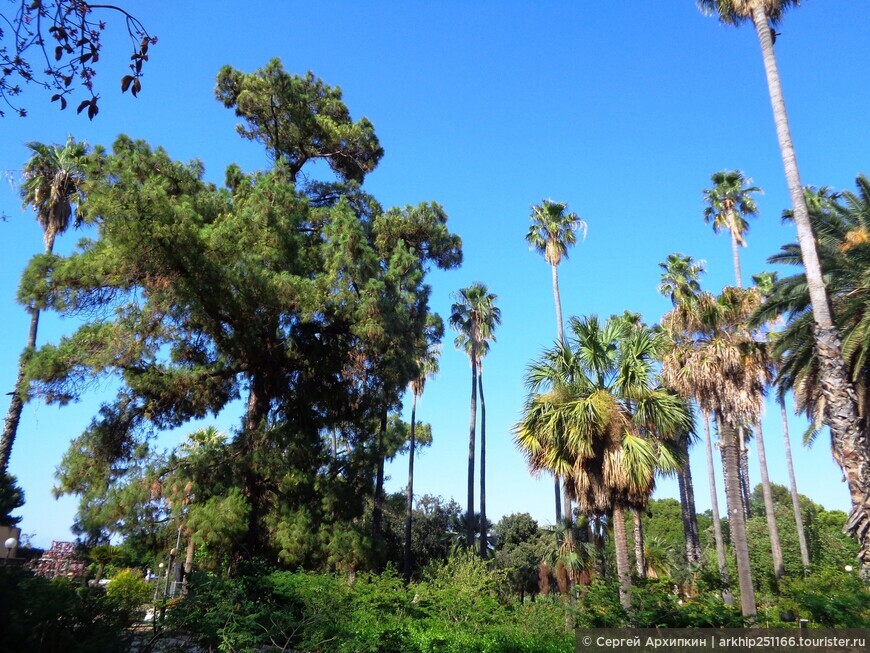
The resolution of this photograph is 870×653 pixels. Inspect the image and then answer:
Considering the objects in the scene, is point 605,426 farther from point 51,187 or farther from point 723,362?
point 51,187

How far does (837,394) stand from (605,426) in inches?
171

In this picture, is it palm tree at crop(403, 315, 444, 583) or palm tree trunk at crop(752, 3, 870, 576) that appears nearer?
palm tree trunk at crop(752, 3, 870, 576)

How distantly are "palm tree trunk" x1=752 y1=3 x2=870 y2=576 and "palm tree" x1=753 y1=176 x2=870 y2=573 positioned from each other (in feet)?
12.1

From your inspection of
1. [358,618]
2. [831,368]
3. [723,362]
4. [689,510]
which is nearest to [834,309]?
[723,362]

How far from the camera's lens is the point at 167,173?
1947cm

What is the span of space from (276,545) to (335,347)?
6245 mm

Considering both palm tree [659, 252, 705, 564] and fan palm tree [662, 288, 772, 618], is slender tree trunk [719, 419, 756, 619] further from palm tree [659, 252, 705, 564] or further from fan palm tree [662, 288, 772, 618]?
palm tree [659, 252, 705, 564]

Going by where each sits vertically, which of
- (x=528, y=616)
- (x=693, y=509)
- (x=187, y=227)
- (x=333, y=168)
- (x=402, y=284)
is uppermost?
(x=333, y=168)

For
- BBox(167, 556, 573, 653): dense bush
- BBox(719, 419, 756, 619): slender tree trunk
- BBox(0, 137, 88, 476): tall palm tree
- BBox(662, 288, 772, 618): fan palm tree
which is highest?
BBox(0, 137, 88, 476): tall palm tree

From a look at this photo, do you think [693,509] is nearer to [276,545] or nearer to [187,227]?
[276,545]

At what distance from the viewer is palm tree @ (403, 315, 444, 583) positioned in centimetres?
3053

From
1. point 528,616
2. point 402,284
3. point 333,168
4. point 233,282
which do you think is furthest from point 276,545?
point 333,168

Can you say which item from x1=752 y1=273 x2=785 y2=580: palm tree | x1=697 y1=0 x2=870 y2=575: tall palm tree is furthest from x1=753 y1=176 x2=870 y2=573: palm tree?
x1=752 y1=273 x2=785 y2=580: palm tree

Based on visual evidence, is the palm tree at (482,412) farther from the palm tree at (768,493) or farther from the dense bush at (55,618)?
the dense bush at (55,618)
